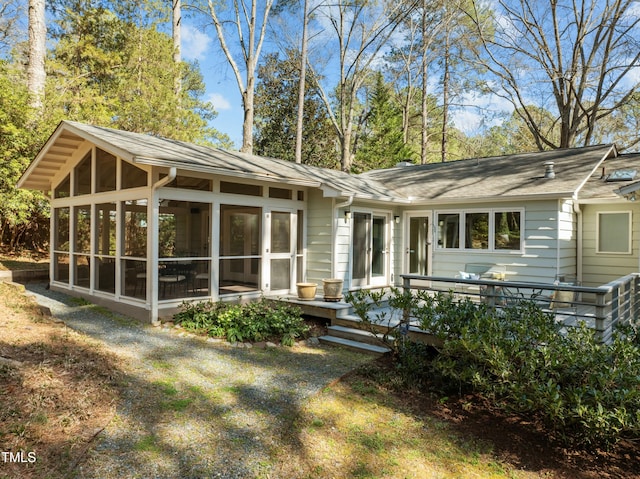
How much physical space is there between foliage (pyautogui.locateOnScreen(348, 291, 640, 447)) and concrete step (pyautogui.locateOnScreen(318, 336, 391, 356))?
1023mm

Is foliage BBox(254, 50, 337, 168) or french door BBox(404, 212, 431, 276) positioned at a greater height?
foliage BBox(254, 50, 337, 168)

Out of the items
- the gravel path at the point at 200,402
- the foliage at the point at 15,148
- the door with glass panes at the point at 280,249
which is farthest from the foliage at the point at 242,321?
the foliage at the point at 15,148

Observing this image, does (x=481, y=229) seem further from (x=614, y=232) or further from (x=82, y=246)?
(x=82, y=246)

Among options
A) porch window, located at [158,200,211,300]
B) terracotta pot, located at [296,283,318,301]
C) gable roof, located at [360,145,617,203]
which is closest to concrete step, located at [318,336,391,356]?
terracotta pot, located at [296,283,318,301]

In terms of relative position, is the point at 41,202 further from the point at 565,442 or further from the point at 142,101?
the point at 565,442

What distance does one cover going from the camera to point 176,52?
698 inches

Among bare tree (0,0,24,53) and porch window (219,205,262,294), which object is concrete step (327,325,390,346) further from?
bare tree (0,0,24,53)

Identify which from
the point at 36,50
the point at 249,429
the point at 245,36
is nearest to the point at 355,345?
the point at 249,429

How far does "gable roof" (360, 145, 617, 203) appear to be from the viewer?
856 centimetres

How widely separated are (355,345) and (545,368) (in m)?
2.96

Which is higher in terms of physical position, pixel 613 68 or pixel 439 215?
pixel 613 68

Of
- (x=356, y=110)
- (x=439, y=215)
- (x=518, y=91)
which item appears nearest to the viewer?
(x=439, y=215)

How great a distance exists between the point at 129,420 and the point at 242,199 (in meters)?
4.98

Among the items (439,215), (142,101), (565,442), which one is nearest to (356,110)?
(142,101)
